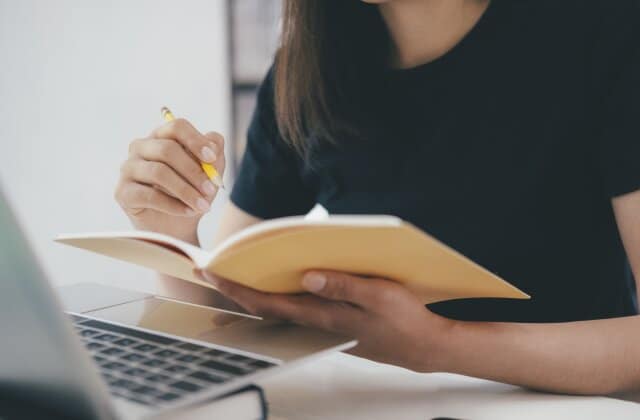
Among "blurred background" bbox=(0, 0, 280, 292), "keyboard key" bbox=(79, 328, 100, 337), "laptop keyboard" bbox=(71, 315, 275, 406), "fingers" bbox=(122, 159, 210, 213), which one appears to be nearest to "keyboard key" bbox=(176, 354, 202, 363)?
"laptop keyboard" bbox=(71, 315, 275, 406)

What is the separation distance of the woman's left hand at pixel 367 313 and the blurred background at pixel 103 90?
5.56 feet

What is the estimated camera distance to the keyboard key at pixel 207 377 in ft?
1.44

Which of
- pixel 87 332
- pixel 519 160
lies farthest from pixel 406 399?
pixel 519 160

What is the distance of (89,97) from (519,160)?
70.6 inches

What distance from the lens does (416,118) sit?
0.96 meters

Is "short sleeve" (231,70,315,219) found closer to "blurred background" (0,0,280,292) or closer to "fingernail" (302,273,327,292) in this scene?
"fingernail" (302,273,327,292)

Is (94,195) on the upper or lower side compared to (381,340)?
upper

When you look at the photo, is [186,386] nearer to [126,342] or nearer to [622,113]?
[126,342]

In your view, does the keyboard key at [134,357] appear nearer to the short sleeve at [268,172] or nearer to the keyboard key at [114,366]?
the keyboard key at [114,366]

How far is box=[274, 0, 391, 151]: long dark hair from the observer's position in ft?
3.31

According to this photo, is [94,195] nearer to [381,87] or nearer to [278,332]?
[381,87]

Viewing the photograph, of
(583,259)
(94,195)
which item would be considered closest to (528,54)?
(583,259)

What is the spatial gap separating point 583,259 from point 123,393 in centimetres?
67

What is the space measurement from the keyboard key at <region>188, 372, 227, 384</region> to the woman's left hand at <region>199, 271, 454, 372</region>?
9 cm
